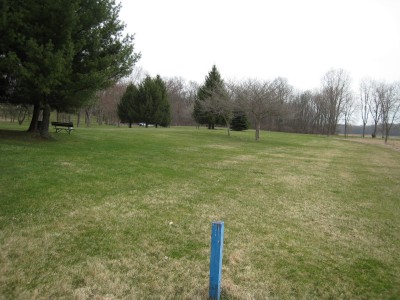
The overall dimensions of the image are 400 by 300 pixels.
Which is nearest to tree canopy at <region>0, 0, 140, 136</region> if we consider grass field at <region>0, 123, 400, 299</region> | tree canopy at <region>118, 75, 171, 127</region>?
grass field at <region>0, 123, 400, 299</region>

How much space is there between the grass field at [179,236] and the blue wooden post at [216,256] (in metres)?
0.18

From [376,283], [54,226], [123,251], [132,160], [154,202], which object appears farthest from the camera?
[132,160]

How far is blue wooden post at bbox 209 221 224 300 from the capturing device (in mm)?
3141

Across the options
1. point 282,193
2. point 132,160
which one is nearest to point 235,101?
point 132,160

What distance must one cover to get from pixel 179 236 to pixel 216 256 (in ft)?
5.89

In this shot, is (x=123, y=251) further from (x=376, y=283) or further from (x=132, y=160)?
(x=132, y=160)

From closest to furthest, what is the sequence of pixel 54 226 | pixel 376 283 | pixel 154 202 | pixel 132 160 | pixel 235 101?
1. pixel 376 283
2. pixel 54 226
3. pixel 154 202
4. pixel 132 160
5. pixel 235 101

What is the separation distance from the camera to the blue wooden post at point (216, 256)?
3.14 metres

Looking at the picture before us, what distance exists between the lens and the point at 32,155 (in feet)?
34.1

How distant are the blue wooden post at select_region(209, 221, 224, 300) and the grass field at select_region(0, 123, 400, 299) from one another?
182mm

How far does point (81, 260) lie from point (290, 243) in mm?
3312

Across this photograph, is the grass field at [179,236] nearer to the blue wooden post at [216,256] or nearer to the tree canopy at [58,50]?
the blue wooden post at [216,256]

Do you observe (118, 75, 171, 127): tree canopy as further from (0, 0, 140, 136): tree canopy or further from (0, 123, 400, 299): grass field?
(0, 123, 400, 299): grass field

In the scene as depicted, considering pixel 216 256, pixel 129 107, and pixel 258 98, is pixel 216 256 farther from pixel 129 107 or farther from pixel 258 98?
pixel 129 107
